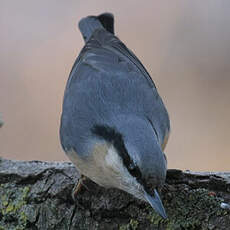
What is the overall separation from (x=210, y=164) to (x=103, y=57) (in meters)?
1.60

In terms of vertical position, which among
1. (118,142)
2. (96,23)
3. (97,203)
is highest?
(96,23)

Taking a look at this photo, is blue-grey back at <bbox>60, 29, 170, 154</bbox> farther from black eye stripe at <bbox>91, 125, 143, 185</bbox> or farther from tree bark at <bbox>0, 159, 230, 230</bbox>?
tree bark at <bbox>0, 159, 230, 230</bbox>

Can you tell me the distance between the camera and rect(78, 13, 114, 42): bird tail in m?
4.17

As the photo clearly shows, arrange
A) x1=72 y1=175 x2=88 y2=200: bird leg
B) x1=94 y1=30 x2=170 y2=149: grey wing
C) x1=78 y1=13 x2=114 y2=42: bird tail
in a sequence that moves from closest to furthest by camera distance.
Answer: x1=72 y1=175 x2=88 y2=200: bird leg
x1=94 y1=30 x2=170 y2=149: grey wing
x1=78 y1=13 x2=114 y2=42: bird tail

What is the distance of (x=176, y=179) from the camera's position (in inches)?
111

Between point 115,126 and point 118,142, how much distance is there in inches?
4.1

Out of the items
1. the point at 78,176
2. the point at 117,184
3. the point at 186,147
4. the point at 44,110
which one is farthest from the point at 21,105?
the point at 117,184

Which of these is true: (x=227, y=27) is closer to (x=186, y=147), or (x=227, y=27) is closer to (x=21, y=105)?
(x=186, y=147)

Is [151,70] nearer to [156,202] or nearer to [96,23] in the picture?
[96,23]

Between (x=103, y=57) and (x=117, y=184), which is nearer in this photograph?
(x=117, y=184)

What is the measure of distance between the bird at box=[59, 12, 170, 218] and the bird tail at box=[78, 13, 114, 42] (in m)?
0.51

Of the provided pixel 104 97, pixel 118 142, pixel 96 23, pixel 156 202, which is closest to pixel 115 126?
pixel 118 142

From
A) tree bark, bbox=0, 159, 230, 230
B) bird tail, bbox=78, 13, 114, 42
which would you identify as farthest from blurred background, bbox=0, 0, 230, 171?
tree bark, bbox=0, 159, 230, 230

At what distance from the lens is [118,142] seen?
2.65 metres
